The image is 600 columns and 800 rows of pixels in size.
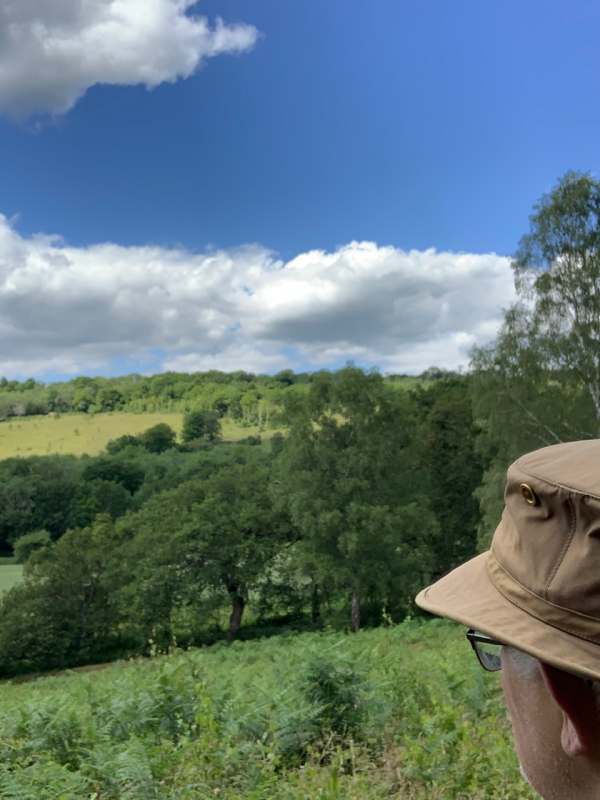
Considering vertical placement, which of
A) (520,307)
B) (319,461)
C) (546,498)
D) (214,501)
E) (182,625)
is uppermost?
(520,307)

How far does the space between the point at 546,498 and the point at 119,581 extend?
3473cm

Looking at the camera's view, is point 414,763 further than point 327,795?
Yes

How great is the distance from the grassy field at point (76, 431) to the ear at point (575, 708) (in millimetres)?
107441

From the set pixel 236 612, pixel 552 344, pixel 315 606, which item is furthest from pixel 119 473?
pixel 552 344

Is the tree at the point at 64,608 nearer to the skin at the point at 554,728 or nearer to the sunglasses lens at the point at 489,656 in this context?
the sunglasses lens at the point at 489,656

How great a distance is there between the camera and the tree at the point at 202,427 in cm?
11600

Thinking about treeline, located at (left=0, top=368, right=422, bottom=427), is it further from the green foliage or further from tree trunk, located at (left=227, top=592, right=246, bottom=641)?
tree trunk, located at (left=227, top=592, right=246, bottom=641)

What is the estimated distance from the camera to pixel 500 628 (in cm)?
117

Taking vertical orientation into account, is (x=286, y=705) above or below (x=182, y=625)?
above

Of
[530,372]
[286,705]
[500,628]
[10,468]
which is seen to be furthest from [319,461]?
[10,468]

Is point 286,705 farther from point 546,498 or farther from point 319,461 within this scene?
point 319,461

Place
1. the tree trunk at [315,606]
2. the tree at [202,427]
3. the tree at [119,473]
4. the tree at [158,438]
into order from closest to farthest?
the tree trunk at [315,606] < the tree at [119,473] < the tree at [158,438] < the tree at [202,427]

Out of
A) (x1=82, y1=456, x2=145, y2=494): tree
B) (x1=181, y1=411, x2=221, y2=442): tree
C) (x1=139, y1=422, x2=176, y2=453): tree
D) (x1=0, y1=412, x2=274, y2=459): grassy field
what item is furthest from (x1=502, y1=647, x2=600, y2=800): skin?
(x1=181, y1=411, x2=221, y2=442): tree

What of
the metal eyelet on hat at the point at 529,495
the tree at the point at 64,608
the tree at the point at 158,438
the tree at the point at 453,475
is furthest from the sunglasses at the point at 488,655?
the tree at the point at 158,438
